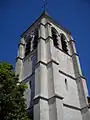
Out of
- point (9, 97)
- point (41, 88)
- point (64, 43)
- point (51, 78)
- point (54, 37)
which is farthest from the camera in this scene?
point (64, 43)

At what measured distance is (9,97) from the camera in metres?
10.3

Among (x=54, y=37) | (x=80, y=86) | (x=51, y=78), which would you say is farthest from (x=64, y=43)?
(x=51, y=78)

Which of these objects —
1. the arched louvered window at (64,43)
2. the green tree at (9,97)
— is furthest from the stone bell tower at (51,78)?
the green tree at (9,97)

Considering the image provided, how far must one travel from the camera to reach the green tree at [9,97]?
10203mm

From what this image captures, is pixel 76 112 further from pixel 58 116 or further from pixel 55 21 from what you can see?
pixel 55 21

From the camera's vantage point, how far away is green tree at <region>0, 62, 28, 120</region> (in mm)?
10203

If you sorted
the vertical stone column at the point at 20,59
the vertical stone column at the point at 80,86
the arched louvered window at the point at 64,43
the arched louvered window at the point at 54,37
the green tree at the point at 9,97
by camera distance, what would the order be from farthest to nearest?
the arched louvered window at the point at 64,43 → the arched louvered window at the point at 54,37 → the vertical stone column at the point at 20,59 → the vertical stone column at the point at 80,86 → the green tree at the point at 9,97

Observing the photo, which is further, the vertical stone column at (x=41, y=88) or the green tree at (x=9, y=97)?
the vertical stone column at (x=41, y=88)

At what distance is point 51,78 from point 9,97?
6.88m

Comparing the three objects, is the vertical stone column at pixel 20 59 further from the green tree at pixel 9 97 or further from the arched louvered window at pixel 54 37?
the green tree at pixel 9 97

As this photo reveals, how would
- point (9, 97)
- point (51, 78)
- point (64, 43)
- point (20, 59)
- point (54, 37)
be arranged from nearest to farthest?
point (9, 97) → point (51, 78) → point (20, 59) → point (54, 37) → point (64, 43)

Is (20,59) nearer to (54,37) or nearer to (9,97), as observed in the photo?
(54,37)

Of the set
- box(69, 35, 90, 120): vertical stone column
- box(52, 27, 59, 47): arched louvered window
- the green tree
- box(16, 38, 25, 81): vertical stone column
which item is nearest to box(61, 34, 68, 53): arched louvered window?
box(69, 35, 90, 120): vertical stone column

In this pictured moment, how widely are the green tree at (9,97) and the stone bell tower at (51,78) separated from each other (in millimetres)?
3196
